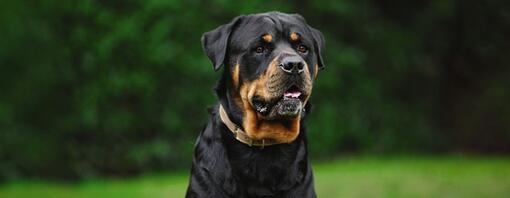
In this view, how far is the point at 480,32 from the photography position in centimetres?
1716

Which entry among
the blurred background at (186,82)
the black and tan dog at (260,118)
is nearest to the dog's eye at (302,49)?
the black and tan dog at (260,118)

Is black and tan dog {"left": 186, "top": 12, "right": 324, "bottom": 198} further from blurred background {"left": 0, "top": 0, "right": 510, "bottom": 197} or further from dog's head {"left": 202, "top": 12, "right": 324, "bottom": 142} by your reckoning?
blurred background {"left": 0, "top": 0, "right": 510, "bottom": 197}

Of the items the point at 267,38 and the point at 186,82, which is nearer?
the point at 267,38

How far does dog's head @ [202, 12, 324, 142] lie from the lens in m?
4.91

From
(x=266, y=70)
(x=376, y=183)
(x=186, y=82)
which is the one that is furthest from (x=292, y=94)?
(x=186, y=82)

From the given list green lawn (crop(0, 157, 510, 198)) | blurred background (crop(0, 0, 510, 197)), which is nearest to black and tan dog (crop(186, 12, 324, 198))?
green lawn (crop(0, 157, 510, 198))

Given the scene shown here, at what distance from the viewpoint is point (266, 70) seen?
494cm

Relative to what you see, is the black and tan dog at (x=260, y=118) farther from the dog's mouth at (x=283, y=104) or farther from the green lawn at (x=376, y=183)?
the green lawn at (x=376, y=183)

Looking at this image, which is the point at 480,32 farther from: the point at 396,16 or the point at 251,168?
the point at 251,168

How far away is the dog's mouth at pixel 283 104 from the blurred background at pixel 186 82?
25.6 ft

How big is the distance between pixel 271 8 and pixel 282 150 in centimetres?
1011

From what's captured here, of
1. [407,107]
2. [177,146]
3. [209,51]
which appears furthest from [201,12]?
[209,51]

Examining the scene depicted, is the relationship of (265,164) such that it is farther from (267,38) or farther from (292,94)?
(267,38)

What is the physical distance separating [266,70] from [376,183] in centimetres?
716
